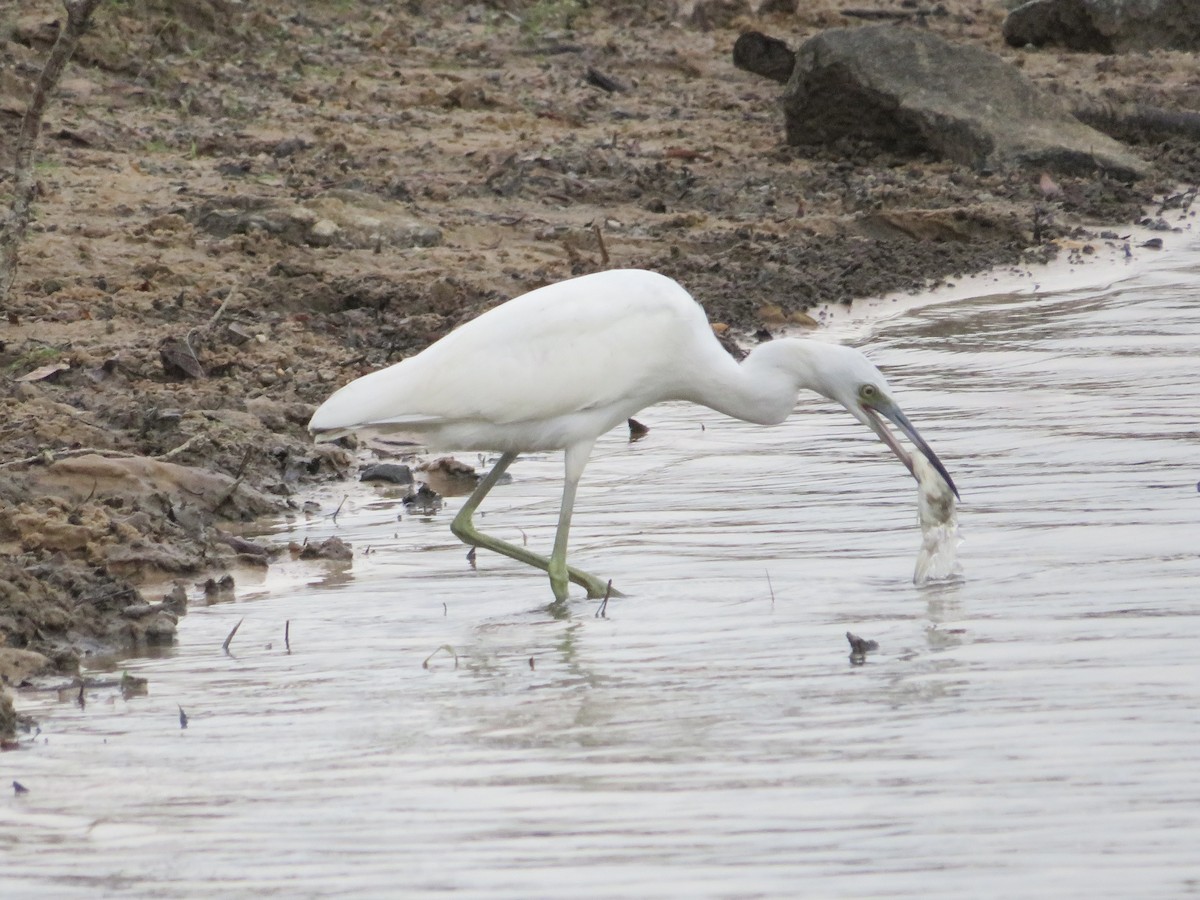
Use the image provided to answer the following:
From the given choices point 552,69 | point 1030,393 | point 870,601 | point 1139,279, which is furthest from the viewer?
point 552,69

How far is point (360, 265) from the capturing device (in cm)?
1029

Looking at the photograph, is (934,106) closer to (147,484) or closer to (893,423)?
(893,423)

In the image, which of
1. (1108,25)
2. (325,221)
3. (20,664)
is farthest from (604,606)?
(1108,25)

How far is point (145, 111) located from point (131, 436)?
652cm

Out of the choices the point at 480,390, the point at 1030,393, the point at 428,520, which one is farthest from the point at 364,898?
the point at 1030,393

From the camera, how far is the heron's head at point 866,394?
6.08 metres

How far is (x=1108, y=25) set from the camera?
18.6 metres

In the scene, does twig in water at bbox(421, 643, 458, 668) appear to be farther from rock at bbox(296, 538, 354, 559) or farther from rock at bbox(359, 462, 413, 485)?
rock at bbox(359, 462, 413, 485)

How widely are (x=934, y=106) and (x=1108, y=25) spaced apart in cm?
544

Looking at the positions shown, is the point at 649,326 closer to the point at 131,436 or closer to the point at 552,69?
the point at 131,436

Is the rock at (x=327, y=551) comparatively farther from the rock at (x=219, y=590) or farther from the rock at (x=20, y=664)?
the rock at (x=20, y=664)

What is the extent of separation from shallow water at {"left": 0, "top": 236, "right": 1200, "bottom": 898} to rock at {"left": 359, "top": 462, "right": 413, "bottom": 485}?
120mm

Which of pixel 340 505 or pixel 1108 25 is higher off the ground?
pixel 1108 25

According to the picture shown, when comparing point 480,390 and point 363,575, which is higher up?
point 480,390
